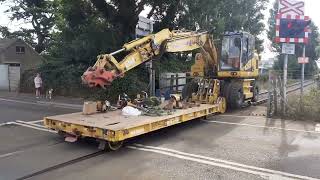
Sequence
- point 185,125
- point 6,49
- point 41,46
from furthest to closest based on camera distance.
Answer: point 41,46 → point 6,49 → point 185,125

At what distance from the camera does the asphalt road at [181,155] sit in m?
6.48

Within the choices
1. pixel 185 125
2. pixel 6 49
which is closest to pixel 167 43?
pixel 185 125

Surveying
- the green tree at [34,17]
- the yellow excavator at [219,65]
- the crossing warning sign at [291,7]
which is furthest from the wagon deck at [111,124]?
the green tree at [34,17]

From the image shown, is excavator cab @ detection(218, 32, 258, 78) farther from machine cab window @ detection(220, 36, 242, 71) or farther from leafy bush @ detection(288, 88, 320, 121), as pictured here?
leafy bush @ detection(288, 88, 320, 121)

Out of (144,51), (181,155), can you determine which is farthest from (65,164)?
(144,51)

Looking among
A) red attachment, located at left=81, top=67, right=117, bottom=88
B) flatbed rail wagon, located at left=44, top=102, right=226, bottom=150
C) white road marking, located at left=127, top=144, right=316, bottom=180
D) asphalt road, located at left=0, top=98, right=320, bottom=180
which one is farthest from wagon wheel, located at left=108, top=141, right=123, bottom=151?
red attachment, located at left=81, top=67, right=117, bottom=88

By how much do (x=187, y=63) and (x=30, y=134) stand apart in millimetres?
14463

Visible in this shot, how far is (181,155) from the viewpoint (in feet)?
25.2

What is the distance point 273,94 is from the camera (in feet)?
42.2

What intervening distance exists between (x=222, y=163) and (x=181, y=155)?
95 centimetres

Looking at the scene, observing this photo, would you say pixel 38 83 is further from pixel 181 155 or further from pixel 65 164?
pixel 181 155

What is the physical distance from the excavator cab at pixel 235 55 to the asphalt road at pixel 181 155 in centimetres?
389

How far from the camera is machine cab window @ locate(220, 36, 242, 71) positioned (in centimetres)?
1430

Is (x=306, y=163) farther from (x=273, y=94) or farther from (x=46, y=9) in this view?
(x=46, y=9)
